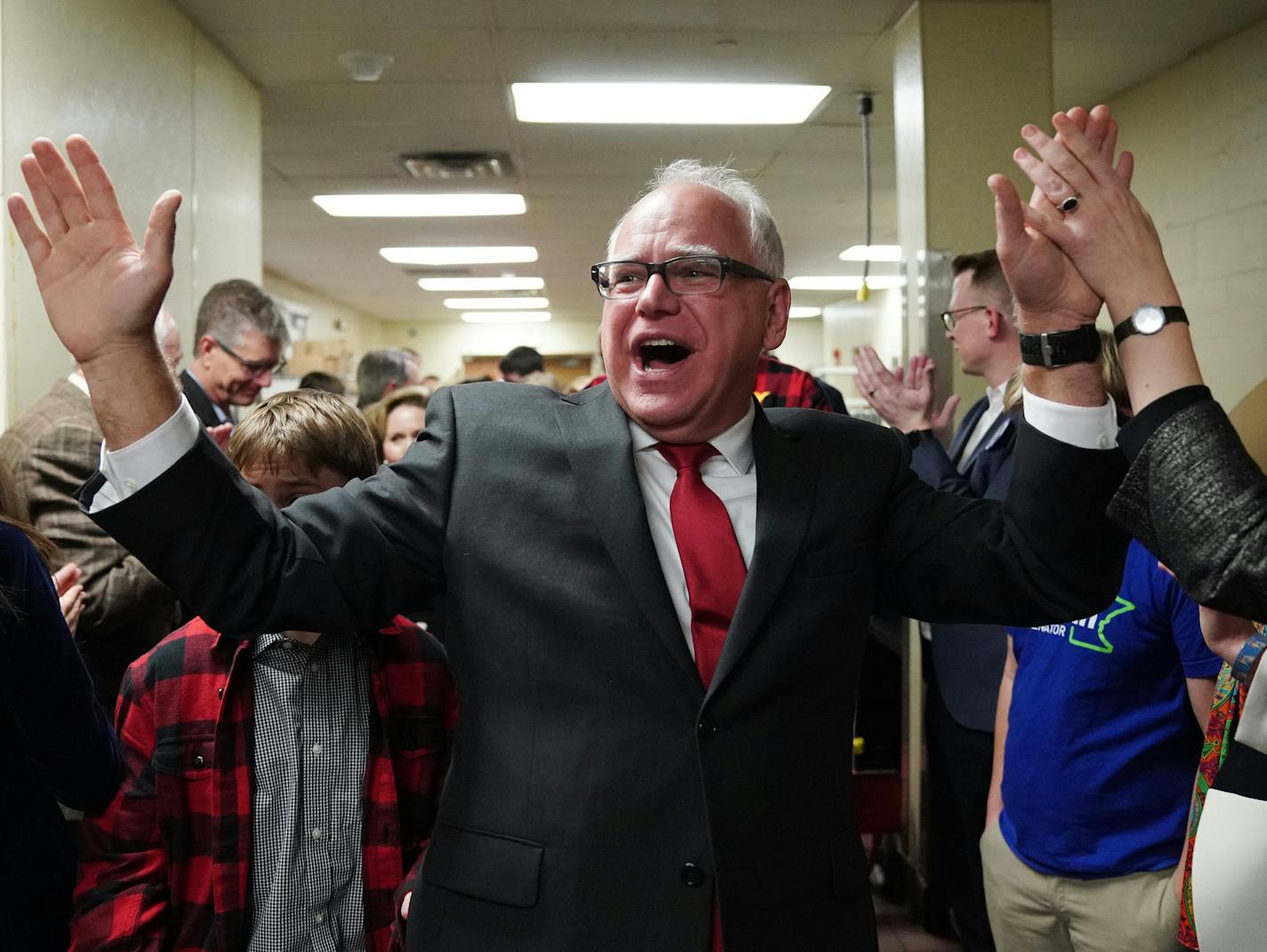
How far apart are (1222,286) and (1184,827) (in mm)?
3059

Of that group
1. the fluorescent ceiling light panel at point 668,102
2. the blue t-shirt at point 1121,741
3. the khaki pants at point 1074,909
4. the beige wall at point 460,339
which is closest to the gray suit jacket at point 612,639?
the blue t-shirt at point 1121,741

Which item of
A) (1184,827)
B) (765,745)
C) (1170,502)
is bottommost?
(1184,827)

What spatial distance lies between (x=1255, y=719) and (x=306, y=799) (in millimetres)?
1181

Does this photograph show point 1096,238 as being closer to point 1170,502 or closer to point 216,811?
point 1170,502

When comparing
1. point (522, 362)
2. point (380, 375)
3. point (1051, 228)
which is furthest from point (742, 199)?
point (522, 362)

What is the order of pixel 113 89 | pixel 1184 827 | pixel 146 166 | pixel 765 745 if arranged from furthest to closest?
pixel 146 166
pixel 113 89
pixel 1184 827
pixel 765 745

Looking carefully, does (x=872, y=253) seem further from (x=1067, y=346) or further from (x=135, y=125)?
(x=1067, y=346)

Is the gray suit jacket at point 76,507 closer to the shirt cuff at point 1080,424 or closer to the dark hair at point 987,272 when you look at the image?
the shirt cuff at point 1080,424

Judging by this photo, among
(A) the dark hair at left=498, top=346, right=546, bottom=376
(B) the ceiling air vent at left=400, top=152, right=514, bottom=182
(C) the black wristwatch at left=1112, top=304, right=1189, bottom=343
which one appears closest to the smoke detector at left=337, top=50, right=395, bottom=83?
(B) the ceiling air vent at left=400, top=152, right=514, bottom=182

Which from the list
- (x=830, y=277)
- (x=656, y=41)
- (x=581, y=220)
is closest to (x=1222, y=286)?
(x=656, y=41)

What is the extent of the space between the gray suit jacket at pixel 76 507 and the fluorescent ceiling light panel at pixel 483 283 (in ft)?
26.1

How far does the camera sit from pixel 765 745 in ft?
3.95

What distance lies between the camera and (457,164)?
5.73 meters

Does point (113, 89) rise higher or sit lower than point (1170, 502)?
higher
